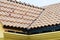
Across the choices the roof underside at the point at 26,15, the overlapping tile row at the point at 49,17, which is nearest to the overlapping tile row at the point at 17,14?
the roof underside at the point at 26,15

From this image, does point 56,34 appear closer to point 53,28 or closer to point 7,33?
point 53,28

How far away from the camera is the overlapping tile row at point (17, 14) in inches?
102

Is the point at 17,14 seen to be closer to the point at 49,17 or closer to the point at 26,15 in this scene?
the point at 26,15

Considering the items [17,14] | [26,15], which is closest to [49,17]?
[26,15]

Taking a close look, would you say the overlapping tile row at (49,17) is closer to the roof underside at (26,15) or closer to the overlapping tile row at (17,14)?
the roof underside at (26,15)

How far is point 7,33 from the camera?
90.1 inches

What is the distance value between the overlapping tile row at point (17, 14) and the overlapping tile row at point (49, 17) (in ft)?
0.41

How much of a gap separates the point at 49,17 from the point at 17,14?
66 centimetres

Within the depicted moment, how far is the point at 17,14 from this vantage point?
9.59ft

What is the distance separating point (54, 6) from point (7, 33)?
1582 mm

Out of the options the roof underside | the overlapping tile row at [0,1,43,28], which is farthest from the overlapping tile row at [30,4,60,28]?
the overlapping tile row at [0,1,43,28]

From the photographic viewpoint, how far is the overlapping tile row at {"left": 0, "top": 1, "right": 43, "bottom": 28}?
2.60 meters

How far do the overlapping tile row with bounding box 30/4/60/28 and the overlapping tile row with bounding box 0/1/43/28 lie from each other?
0.41 feet

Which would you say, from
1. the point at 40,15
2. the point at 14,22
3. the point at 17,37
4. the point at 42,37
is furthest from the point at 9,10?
the point at 42,37
